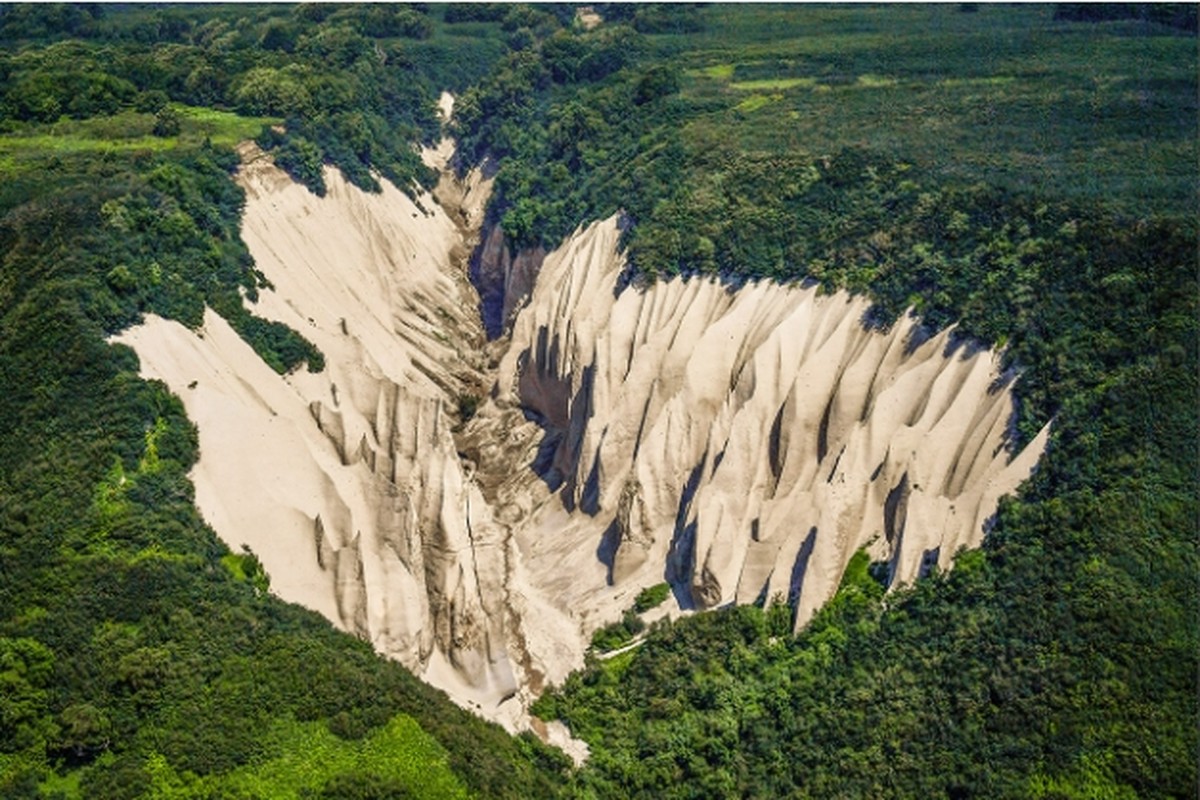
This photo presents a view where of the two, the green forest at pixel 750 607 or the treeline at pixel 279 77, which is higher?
the treeline at pixel 279 77

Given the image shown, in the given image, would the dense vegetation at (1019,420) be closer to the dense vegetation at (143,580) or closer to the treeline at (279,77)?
the dense vegetation at (143,580)

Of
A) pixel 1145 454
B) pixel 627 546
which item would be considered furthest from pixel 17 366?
pixel 1145 454

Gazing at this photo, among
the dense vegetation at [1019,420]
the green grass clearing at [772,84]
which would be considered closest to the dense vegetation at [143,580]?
the dense vegetation at [1019,420]

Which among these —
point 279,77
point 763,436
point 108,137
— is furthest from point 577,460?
point 279,77

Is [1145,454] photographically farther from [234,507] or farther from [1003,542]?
[234,507]

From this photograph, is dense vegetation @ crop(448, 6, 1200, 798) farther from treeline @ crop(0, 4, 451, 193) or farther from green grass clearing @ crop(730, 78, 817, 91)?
treeline @ crop(0, 4, 451, 193)
